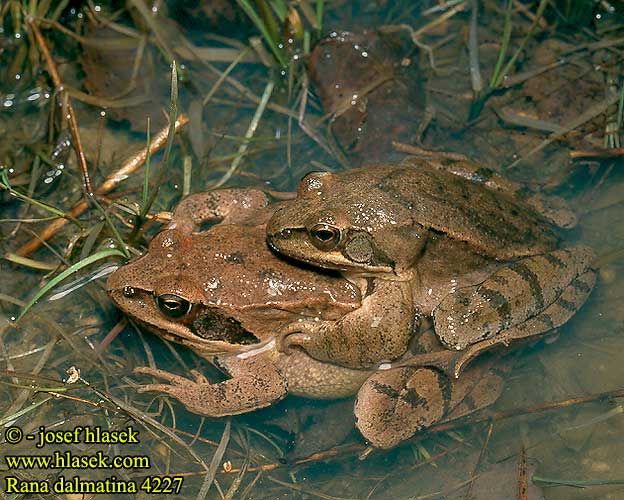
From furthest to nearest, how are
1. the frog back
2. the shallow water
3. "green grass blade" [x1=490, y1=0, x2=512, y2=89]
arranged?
"green grass blade" [x1=490, y1=0, x2=512, y2=89] < the shallow water < the frog back

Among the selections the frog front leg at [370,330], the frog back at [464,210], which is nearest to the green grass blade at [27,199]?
the frog front leg at [370,330]

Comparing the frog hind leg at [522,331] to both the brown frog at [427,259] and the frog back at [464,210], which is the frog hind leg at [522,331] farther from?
the frog back at [464,210]

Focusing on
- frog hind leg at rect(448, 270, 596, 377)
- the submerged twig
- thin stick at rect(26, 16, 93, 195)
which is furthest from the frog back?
thin stick at rect(26, 16, 93, 195)

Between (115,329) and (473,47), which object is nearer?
(115,329)

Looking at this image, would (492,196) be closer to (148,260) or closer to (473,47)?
(473,47)

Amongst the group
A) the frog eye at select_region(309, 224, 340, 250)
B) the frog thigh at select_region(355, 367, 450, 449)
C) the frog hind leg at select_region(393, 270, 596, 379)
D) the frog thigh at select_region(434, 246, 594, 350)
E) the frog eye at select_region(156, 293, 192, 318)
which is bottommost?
the frog thigh at select_region(355, 367, 450, 449)

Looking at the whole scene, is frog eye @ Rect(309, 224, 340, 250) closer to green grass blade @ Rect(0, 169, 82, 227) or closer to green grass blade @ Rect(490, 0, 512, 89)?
green grass blade @ Rect(0, 169, 82, 227)

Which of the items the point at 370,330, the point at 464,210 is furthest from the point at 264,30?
the point at 370,330

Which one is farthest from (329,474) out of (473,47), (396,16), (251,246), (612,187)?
(396,16)


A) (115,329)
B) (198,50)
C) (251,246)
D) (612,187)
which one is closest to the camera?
(251,246)
